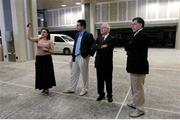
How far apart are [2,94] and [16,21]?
4.39 meters

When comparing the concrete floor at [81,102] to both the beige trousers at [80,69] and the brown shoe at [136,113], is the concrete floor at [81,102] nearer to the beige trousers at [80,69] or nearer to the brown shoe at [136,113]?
the brown shoe at [136,113]

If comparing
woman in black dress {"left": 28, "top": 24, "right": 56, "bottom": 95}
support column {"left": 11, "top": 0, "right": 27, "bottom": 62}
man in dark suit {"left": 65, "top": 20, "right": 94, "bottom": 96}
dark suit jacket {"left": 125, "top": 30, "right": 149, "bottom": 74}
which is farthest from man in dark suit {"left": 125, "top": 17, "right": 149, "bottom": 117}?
support column {"left": 11, "top": 0, "right": 27, "bottom": 62}

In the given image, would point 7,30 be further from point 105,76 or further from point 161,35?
point 161,35

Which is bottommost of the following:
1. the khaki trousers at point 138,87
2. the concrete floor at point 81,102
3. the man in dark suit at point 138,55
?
the concrete floor at point 81,102

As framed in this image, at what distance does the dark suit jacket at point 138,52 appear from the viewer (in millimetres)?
2500

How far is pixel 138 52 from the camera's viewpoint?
8.35 ft

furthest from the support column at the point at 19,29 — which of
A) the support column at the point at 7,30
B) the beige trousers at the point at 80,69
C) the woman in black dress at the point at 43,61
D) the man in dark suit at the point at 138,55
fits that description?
the man in dark suit at the point at 138,55

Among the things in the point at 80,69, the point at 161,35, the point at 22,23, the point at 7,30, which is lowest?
the point at 80,69

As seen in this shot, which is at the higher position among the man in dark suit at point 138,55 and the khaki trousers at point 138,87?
the man in dark suit at point 138,55

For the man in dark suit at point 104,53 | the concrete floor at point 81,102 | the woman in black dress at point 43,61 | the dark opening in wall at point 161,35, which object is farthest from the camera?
the dark opening in wall at point 161,35

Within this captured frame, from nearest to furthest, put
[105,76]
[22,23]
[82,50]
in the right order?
[105,76] → [82,50] → [22,23]

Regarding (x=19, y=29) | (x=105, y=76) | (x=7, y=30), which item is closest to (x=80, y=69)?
(x=105, y=76)

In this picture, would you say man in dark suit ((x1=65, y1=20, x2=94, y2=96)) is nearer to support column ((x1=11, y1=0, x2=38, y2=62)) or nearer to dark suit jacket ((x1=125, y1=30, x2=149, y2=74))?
dark suit jacket ((x1=125, y1=30, x2=149, y2=74))

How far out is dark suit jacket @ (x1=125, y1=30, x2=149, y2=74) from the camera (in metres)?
2.50
